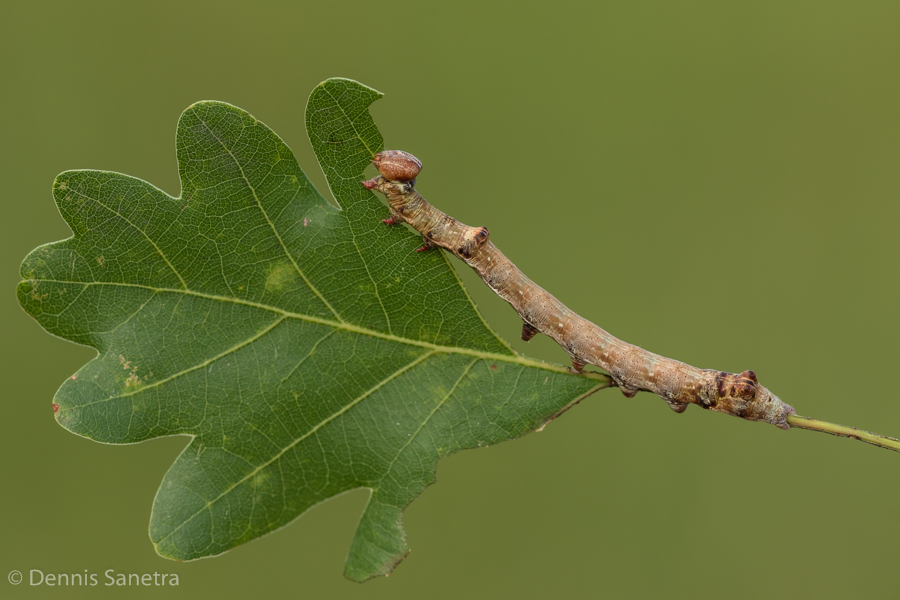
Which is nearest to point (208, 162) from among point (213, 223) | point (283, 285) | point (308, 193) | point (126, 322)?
point (213, 223)

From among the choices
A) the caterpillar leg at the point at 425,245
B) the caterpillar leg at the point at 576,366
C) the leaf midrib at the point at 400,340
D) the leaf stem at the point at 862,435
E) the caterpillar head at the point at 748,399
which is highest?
the caterpillar leg at the point at 425,245

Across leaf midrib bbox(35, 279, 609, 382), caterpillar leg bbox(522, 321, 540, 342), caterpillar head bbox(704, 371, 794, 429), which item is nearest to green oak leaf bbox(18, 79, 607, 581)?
leaf midrib bbox(35, 279, 609, 382)

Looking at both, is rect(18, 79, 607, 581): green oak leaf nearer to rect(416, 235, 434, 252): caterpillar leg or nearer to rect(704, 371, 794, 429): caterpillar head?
rect(416, 235, 434, 252): caterpillar leg

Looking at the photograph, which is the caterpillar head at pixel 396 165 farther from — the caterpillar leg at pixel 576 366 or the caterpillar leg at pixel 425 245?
the caterpillar leg at pixel 576 366

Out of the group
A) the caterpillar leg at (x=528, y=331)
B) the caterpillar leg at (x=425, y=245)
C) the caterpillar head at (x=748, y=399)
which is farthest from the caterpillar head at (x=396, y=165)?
the caterpillar head at (x=748, y=399)

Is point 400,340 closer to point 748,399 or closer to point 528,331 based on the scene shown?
point 528,331

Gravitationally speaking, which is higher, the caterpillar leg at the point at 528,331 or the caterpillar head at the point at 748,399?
the caterpillar leg at the point at 528,331

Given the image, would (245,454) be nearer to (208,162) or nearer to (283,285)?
(283,285)
